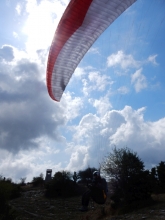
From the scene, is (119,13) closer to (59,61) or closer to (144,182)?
(59,61)

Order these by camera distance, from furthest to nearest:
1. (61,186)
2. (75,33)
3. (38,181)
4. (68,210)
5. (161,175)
A: (38,181) → (61,186) → (161,175) → (68,210) → (75,33)

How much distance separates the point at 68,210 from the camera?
18297 mm

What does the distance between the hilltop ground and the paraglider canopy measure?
7373 millimetres

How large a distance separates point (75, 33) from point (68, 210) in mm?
13149

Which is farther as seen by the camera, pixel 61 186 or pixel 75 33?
pixel 61 186

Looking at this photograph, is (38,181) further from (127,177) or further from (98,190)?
(98,190)

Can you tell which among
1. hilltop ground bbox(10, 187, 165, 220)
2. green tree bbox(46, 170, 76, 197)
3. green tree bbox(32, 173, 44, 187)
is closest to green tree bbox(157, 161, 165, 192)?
hilltop ground bbox(10, 187, 165, 220)

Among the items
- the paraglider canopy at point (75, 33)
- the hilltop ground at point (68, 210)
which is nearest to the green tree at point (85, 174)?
the hilltop ground at point (68, 210)

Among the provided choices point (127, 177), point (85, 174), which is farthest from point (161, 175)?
point (85, 174)

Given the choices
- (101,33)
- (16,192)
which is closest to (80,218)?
(16,192)

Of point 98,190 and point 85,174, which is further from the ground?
point 85,174

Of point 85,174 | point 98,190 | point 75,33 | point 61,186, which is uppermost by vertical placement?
point 85,174

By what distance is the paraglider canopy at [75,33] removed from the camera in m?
7.82

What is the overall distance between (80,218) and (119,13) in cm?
1237
